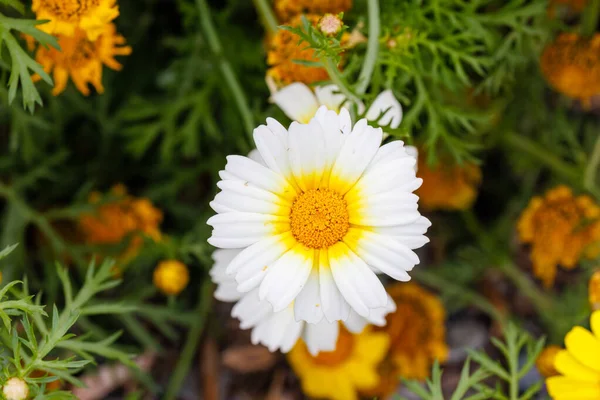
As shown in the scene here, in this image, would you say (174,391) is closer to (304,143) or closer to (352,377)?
(352,377)

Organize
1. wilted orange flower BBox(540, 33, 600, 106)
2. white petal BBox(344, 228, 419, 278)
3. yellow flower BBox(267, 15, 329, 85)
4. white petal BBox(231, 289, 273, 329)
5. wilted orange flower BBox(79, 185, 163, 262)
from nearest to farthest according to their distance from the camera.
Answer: white petal BBox(344, 228, 419, 278)
white petal BBox(231, 289, 273, 329)
yellow flower BBox(267, 15, 329, 85)
wilted orange flower BBox(540, 33, 600, 106)
wilted orange flower BBox(79, 185, 163, 262)

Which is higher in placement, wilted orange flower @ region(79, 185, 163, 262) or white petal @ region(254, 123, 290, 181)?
white petal @ region(254, 123, 290, 181)

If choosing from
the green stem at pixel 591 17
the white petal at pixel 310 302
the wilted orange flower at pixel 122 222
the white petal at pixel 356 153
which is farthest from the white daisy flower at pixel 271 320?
the green stem at pixel 591 17

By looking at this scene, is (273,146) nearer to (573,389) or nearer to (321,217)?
(321,217)

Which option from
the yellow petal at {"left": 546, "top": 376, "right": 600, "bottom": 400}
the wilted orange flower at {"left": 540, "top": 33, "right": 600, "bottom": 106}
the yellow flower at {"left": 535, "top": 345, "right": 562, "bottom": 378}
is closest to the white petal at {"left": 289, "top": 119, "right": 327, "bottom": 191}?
the yellow petal at {"left": 546, "top": 376, "right": 600, "bottom": 400}

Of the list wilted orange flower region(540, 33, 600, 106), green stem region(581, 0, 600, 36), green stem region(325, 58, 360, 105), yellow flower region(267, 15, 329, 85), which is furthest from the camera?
green stem region(581, 0, 600, 36)

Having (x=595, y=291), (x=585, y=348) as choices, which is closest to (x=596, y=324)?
(x=585, y=348)

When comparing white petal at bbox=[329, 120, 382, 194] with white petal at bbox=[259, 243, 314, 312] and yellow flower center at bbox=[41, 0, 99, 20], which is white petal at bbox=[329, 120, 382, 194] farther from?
yellow flower center at bbox=[41, 0, 99, 20]

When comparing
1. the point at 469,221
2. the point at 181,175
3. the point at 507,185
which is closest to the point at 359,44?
the point at 181,175
